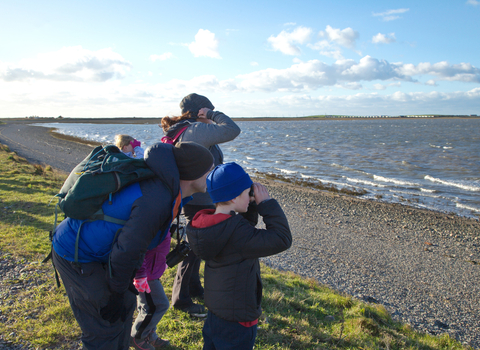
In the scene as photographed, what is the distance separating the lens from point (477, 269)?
7.48m

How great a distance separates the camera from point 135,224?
1.80m

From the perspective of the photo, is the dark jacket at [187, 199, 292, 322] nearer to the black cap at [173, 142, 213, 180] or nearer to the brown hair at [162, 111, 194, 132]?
the black cap at [173, 142, 213, 180]

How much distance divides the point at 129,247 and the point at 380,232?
9.88 m

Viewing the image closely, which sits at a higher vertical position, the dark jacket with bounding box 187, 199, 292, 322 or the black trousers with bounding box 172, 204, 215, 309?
the dark jacket with bounding box 187, 199, 292, 322

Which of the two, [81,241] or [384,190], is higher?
[81,241]

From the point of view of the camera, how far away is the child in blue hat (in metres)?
1.98

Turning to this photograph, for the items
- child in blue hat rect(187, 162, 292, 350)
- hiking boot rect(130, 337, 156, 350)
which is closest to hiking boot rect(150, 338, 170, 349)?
hiking boot rect(130, 337, 156, 350)

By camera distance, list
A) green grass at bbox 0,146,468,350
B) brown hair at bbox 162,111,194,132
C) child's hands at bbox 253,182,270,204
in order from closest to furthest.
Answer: child's hands at bbox 253,182,270,204 → green grass at bbox 0,146,468,350 → brown hair at bbox 162,111,194,132

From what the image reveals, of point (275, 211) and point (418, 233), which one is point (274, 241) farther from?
point (418, 233)

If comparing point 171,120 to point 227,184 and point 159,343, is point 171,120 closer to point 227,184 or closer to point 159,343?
point 227,184

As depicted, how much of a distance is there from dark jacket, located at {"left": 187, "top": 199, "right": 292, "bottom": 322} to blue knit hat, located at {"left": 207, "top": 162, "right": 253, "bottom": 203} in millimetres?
167

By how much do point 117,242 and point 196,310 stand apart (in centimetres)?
205

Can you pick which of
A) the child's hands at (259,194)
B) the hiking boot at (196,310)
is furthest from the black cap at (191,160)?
the hiking boot at (196,310)

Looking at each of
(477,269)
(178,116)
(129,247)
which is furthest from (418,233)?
(129,247)
